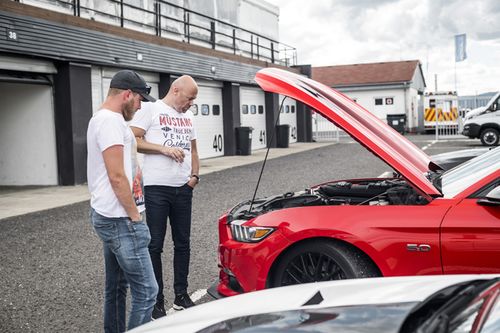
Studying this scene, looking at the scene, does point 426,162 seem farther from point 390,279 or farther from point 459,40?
point 459,40

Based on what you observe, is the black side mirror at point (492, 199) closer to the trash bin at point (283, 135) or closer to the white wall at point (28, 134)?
the white wall at point (28, 134)

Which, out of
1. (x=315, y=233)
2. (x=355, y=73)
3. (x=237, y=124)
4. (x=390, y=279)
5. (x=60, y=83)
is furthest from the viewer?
(x=355, y=73)

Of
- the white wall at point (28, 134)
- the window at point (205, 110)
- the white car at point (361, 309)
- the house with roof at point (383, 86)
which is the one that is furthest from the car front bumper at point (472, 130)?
the white car at point (361, 309)

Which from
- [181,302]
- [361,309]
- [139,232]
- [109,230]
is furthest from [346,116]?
[361,309]

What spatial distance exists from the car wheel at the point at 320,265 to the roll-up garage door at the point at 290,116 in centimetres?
2649

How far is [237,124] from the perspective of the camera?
23906mm

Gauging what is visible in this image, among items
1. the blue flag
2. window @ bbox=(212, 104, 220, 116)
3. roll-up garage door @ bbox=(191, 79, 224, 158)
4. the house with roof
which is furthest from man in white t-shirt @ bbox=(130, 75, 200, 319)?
the house with roof

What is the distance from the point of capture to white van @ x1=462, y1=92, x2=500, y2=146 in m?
24.3

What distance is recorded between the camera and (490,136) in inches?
960

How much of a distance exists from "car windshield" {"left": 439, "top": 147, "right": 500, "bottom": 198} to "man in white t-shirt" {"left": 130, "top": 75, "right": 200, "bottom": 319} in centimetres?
191

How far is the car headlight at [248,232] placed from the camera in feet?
13.6

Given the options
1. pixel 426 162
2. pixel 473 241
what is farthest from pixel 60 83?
pixel 473 241

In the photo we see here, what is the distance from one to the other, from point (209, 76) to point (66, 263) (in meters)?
15.3

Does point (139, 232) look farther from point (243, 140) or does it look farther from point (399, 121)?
point (399, 121)
